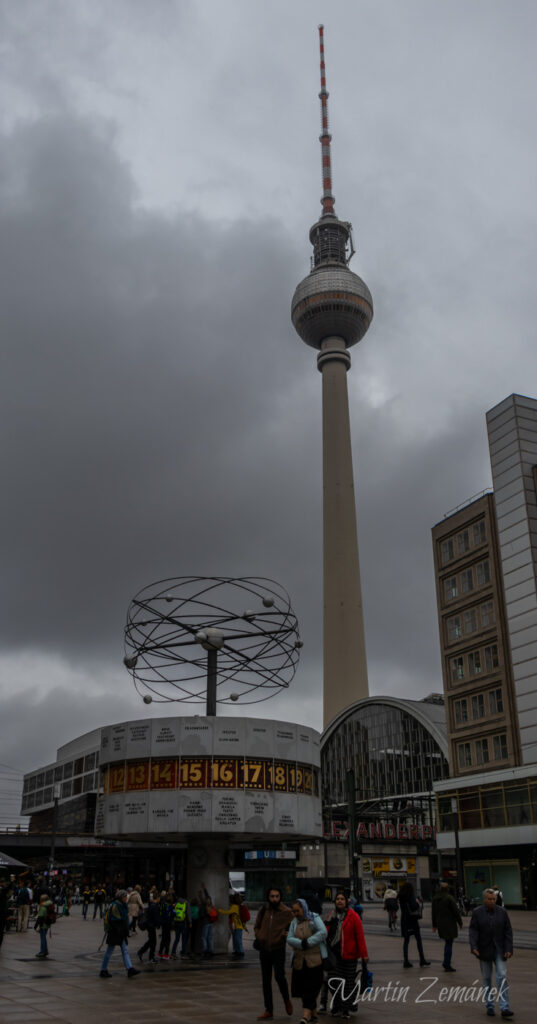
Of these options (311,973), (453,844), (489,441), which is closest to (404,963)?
(311,973)

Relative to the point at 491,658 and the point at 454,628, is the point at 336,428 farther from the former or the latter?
the point at 491,658

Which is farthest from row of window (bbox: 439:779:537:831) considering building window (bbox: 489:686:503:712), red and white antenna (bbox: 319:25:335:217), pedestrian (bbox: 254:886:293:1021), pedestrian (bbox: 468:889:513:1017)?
red and white antenna (bbox: 319:25:335:217)

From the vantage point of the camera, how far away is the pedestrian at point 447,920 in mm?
18156

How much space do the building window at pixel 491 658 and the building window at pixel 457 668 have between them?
120 inches

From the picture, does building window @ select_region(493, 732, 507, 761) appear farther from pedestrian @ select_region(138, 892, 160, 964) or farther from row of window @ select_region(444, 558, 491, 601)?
pedestrian @ select_region(138, 892, 160, 964)

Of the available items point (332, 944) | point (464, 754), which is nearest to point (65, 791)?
point (464, 754)

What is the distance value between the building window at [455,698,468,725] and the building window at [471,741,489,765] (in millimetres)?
2027

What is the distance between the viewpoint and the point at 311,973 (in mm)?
11914

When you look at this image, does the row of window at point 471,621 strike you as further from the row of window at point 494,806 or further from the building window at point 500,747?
the row of window at point 494,806

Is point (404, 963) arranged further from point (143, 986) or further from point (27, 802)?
point (27, 802)

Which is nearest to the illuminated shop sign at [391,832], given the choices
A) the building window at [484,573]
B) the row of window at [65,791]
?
the building window at [484,573]

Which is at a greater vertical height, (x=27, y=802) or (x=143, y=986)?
(x=27, y=802)

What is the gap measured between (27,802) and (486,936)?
13491 centimetres

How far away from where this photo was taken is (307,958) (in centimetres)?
1183
